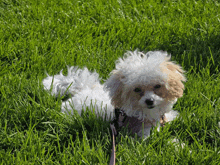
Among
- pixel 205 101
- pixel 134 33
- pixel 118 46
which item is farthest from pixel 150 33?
pixel 205 101

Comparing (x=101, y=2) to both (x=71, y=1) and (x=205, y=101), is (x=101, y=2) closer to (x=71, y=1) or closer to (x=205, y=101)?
(x=71, y=1)

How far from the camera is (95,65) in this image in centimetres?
432

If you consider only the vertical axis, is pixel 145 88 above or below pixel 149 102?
above

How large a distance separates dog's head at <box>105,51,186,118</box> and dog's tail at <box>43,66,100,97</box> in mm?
828

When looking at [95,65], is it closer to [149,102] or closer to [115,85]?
[115,85]

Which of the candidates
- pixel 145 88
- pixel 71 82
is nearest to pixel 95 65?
pixel 71 82

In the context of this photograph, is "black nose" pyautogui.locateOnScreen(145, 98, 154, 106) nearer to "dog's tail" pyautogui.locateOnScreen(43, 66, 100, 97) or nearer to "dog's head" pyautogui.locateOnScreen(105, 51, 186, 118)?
"dog's head" pyautogui.locateOnScreen(105, 51, 186, 118)

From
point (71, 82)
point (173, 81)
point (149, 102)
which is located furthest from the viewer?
point (71, 82)

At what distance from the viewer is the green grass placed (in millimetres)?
2830

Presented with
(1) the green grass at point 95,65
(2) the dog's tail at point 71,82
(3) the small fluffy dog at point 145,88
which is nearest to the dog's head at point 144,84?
(3) the small fluffy dog at point 145,88

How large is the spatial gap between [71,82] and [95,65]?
24.3 inches

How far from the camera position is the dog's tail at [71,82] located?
3746mm

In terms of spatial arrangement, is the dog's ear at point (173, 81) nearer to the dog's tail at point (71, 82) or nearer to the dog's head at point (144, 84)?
the dog's head at point (144, 84)

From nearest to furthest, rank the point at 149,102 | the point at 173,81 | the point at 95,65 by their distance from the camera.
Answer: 1. the point at 149,102
2. the point at 173,81
3. the point at 95,65
